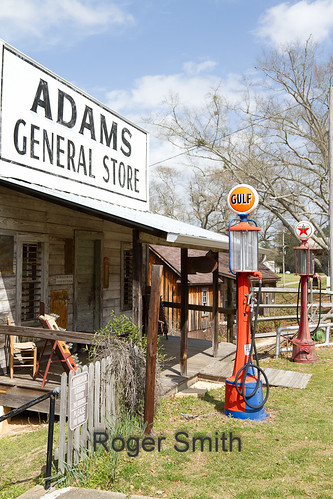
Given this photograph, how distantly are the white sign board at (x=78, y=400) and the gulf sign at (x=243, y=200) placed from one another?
3.02m

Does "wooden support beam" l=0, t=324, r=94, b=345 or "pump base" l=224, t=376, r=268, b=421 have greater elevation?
"wooden support beam" l=0, t=324, r=94, b=345

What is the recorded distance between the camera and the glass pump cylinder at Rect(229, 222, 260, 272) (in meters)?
5.85

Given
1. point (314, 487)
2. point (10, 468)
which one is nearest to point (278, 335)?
point (314, 487)

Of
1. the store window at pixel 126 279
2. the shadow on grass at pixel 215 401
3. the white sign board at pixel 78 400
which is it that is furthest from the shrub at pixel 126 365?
the store window at pixel 126 279

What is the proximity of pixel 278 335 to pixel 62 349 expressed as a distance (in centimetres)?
520

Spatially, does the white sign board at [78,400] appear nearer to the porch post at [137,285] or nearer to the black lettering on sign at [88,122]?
the porch post at [137,285]

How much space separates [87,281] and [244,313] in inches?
190

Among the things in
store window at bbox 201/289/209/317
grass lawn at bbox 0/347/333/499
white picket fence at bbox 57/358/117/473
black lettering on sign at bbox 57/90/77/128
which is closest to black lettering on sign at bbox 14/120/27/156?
black lettering on sign at bbox 57/90/77/128

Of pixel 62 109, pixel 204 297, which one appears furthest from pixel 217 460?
pixel 204 297

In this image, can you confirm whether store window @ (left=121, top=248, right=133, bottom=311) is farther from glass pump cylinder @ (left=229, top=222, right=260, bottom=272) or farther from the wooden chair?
glass pump cylinder @ (left=229, top=222, right=260, bottom=272)

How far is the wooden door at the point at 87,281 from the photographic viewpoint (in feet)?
30.9

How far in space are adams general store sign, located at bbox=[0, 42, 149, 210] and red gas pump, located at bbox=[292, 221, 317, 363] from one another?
4296 mm

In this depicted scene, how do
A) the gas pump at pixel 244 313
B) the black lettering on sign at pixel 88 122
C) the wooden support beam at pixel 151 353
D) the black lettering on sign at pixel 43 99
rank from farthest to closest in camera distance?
the black lettering on sign at pixel 88 122 < the black lettering on sign at pixel 43 99 < the gas pump at pixel 244 313 < the wooden support beam at pixel 151 353

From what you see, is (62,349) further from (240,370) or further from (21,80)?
(21,80)
